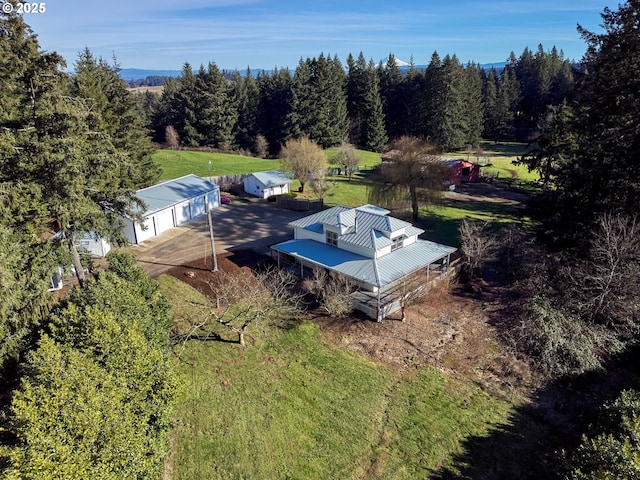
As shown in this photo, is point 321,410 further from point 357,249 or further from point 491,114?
point 491,114

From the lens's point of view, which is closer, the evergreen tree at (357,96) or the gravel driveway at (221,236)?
the gravel driveway at (221,236)

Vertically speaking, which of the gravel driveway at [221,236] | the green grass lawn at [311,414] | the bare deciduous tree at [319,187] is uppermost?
the bare deciduous tree at [319,187]

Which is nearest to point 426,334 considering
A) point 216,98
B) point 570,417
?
point 570,417

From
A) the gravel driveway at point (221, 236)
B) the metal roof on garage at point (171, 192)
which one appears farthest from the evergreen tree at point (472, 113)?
the metal roof on garage at point (171, 192)

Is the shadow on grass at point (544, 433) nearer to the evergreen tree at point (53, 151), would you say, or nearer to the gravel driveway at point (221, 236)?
the evergreen tree at point (53, 151)

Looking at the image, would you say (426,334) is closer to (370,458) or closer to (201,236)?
(370,458)

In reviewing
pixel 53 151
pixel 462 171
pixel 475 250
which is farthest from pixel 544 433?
pixel 462 171
